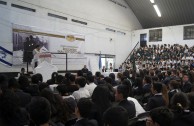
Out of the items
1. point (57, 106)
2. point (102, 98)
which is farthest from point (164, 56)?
point (57, 106)

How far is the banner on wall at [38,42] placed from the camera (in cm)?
1050

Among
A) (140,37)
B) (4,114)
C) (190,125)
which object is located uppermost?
(140,37)

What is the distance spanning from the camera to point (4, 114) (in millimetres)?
1925

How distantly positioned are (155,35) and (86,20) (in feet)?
24.0

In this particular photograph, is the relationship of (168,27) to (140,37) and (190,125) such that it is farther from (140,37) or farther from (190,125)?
(190,125)

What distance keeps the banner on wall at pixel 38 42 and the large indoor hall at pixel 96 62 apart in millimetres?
49

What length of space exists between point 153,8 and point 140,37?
3.14m

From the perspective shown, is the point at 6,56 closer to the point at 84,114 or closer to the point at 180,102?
the point at 84,114

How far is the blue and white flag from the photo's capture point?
1002 cm

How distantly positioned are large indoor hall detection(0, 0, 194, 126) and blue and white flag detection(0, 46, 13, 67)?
5 cm

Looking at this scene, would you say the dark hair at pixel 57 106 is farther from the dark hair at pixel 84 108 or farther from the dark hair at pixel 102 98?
the dark hair at pixel 102 98

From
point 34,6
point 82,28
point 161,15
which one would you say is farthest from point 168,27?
point 34,6

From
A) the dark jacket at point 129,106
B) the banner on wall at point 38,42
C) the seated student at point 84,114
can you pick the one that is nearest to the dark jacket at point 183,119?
the dark jacket at point 129,106

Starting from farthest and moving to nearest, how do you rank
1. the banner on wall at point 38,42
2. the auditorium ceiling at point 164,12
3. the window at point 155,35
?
the window at point 155,35 < the auditorium ceiling at point 164,12 < the banner on wall at point 38,42
